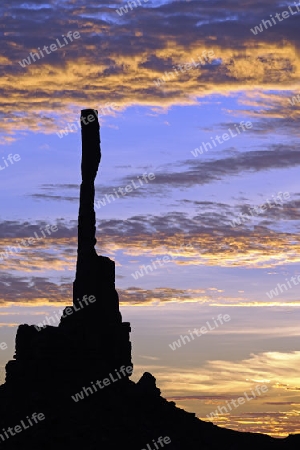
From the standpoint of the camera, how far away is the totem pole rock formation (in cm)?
11638

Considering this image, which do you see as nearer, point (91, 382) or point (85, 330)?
point (91, 382)

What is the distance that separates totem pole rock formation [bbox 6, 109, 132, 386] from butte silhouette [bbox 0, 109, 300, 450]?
3.8 inches

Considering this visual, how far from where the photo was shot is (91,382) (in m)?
117

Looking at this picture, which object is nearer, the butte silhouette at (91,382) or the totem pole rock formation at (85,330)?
the butte silhouette at (91,382)

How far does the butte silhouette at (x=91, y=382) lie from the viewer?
111625 millimetres

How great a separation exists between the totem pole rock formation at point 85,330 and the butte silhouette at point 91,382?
0.32 ft

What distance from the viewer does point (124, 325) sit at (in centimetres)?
12119

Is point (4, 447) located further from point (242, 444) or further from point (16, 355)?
point (242, 444)

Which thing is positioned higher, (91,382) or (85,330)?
(85,330)

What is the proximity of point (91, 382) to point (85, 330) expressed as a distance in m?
5.14

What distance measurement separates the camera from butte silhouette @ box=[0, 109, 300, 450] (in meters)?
112

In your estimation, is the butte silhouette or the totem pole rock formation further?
the totem pole rock formation

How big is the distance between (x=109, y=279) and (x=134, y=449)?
18.2 metres

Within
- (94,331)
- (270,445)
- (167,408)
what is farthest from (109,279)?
(270,445)
